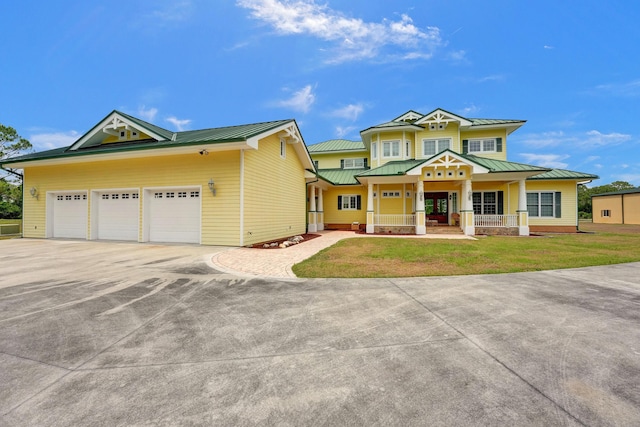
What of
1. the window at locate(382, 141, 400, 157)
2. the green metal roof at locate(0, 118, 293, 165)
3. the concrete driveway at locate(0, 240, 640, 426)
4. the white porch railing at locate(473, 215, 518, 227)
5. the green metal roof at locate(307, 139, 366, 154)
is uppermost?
the green metal roof at locate(307, 139, 366, 154)

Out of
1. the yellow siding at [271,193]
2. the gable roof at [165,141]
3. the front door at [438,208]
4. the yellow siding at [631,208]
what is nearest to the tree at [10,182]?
the gable roof at [165,141]

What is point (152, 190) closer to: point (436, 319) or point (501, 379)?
point (436, 319)

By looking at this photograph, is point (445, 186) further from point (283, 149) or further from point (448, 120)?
point (283, 149)

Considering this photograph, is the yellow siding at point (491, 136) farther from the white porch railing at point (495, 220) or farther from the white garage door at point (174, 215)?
the white garage door at point (174, 215)

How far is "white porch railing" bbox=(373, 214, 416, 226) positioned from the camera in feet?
60.9

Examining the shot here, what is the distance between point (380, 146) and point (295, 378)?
20.3 m

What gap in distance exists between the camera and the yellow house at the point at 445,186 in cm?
1642

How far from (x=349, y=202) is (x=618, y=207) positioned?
116ft

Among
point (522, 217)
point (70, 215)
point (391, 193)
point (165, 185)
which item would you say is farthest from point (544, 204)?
point (70, 215)

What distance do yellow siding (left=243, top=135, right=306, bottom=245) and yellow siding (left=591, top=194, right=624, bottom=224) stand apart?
4023 cm

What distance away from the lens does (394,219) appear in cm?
1894

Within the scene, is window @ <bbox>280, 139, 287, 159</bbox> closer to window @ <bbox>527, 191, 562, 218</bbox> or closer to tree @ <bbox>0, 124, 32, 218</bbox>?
window @ <bbox>527, 191, 562, 218</bbox>

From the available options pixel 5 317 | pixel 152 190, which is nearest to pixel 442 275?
pixel 5 317

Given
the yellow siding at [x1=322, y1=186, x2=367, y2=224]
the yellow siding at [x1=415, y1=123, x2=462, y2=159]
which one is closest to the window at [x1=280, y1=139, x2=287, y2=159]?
the yellow siding at [x1=322, y1=186, x2=367, y2=224]
